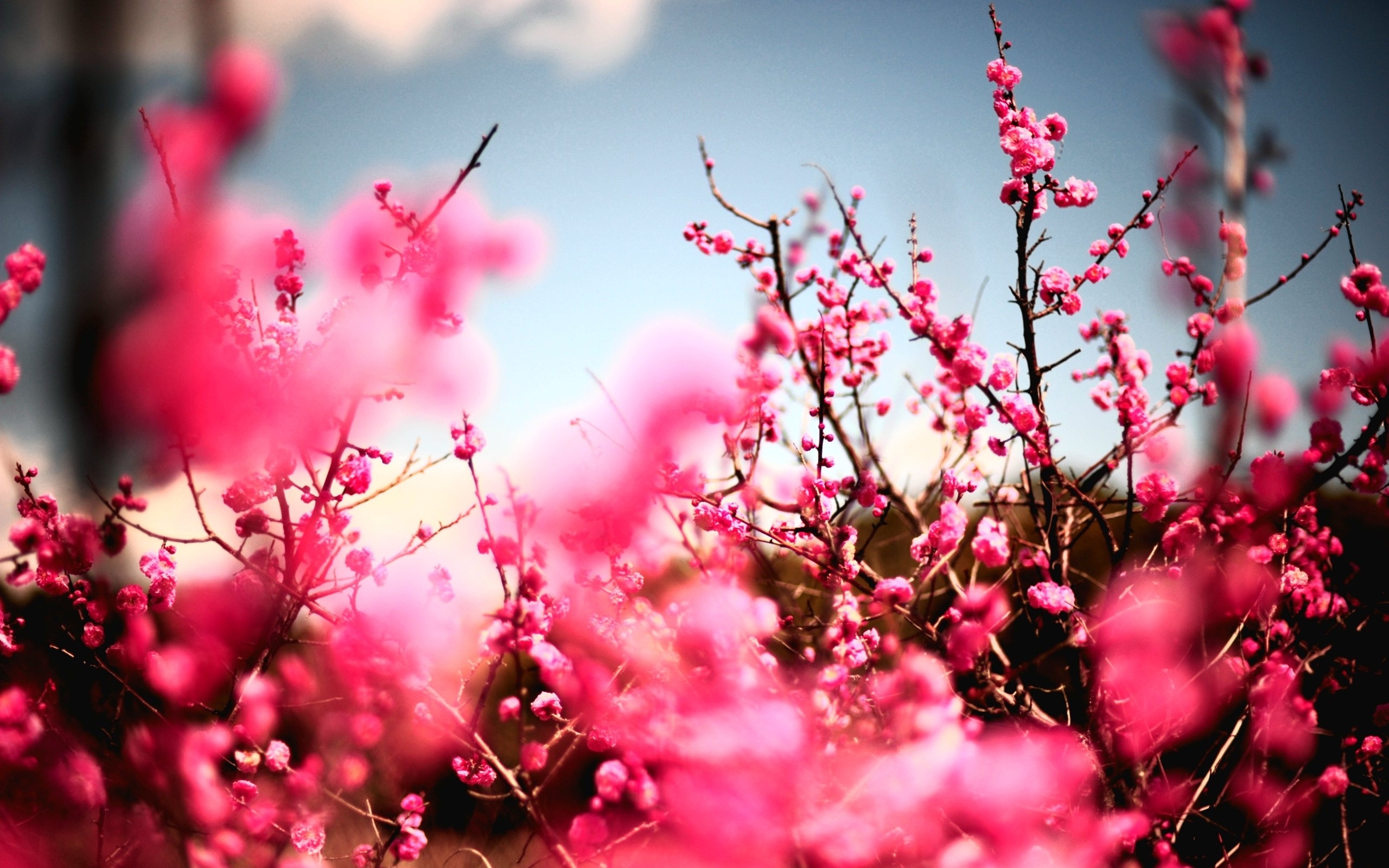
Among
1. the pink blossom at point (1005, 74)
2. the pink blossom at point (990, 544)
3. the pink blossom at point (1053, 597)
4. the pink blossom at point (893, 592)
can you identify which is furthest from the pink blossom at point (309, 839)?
the pink blossom at point (1005, 74)

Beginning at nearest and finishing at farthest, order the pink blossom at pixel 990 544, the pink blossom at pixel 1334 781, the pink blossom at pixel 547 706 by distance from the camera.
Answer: the pink blossom at pixel 990 544
the pink blossom at pixel 547 706
the pink blossom at pixel 1334 781

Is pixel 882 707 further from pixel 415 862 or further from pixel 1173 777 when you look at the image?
pixel 415 862

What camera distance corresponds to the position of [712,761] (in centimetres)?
158

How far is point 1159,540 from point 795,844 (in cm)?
230

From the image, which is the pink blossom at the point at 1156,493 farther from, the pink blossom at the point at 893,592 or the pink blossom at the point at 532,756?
the pink blossom at the point at 532,756

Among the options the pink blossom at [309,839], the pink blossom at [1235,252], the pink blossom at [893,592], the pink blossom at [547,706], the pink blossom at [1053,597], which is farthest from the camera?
the pink blossom at [309,839]

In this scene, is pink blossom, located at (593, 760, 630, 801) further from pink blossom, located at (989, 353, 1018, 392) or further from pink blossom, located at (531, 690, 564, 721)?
pink blossom, located at (989, 353, 1018, 392)

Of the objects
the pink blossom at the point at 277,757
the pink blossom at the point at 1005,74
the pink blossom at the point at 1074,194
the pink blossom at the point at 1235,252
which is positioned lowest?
the pink blossom at the point at 277,757

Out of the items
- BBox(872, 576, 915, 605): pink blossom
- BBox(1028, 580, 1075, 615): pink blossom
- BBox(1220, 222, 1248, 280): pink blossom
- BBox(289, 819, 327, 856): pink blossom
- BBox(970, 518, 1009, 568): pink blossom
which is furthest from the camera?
BBox(289, 819, 327, 856): pink blossom

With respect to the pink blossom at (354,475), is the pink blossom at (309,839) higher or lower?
lower

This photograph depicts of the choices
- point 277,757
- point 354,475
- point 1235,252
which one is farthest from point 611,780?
point 1235,252

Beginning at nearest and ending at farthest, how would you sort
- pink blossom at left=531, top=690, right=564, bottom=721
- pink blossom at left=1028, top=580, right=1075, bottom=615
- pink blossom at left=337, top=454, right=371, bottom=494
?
pink blossom at left=1028, top=580, right=1075, bottom=615 → pink blossom at left=337, top=454, right=371, bottom=494 → pink blossom at left=531, top=690, right=564, bottom=721

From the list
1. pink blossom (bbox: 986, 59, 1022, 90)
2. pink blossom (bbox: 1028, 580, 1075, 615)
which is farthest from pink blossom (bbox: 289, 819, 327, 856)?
pink blossom (bbox: 986, 59, 1022, 90)

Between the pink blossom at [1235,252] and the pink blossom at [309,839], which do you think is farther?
the pink blossom at [309,839]
